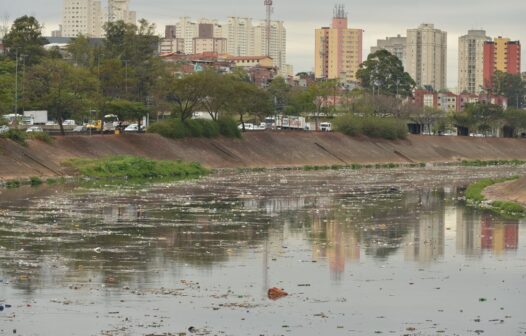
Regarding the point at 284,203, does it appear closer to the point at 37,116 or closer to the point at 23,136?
the point at 23,136

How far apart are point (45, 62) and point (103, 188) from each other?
36.7 metres

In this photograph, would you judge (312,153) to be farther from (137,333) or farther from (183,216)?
(137,333)

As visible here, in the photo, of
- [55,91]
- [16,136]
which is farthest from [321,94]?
[16,136]

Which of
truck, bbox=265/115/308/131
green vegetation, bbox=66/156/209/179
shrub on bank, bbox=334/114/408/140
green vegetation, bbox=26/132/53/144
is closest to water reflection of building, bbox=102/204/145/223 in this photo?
green vegetation, bbox=66/156/209/179

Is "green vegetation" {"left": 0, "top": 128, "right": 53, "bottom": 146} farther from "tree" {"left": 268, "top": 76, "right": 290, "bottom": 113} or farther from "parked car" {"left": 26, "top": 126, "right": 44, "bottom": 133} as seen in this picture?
"tree" {"left": 268, "top": 76, "right": 290, "bottom": 113}

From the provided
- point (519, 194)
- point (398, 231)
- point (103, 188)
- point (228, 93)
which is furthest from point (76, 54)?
→ point (398, 231)

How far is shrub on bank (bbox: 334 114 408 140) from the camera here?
152m

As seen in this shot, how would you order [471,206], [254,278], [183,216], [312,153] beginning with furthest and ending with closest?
1. [312,153]
2. [471,206]
3. [183,216]
4. [254,278]

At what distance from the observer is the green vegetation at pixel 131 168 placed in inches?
3826

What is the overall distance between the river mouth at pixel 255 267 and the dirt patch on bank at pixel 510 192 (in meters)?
2.90

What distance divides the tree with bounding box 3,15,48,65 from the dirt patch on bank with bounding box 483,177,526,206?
83.1 m

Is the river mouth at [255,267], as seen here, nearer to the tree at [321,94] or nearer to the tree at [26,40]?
the tree at [26,40]

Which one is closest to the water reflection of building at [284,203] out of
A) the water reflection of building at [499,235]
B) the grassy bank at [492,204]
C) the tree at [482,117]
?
the grassy bank at [492,204]

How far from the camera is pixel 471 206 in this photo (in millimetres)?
67938
